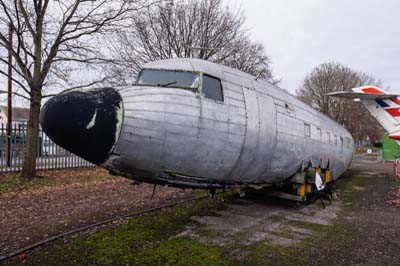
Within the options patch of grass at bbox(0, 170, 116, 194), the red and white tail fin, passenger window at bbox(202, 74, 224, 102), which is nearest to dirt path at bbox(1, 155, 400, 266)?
patch of grass at bbox(0, 170, 116, 194)

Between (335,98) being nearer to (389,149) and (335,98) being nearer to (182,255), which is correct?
(389,149)

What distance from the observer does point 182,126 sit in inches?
169

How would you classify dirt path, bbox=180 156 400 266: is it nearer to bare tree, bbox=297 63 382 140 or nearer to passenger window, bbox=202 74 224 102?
passenger window, bbox=202 74 224 102

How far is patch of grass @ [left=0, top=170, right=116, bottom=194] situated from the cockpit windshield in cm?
910

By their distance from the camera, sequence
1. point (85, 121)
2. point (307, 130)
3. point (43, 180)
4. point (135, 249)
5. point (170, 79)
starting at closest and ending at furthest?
point (85, 121), point (170, 79), point (135, 249), point (307, 130), point (43, 180)

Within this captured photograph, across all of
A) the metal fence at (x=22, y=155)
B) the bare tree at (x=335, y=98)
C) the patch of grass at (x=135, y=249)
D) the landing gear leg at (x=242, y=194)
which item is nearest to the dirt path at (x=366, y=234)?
the patch of grass at (x=135, y=249)

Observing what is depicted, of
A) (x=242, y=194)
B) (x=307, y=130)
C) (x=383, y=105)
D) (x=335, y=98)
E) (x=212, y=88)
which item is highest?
(x=335, y=98)

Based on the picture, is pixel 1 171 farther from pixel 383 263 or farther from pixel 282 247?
pixel 383 263

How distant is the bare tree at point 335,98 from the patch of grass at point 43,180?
3573 cm

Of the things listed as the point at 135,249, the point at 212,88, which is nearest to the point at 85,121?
the point at 212,88

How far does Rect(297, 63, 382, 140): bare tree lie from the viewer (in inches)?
1629

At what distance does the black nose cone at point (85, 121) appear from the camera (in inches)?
140

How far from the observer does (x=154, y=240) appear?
235 inches

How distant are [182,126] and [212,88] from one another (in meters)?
1.12
